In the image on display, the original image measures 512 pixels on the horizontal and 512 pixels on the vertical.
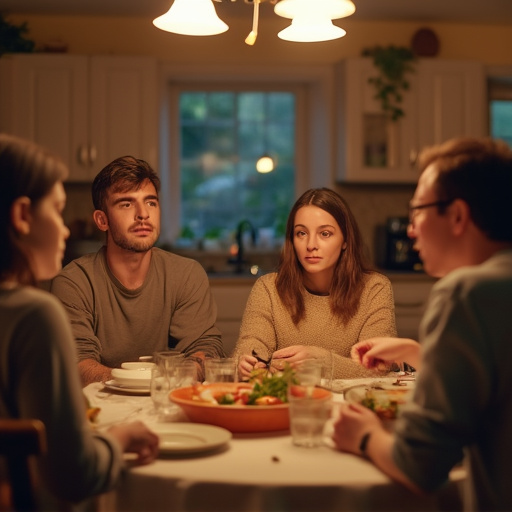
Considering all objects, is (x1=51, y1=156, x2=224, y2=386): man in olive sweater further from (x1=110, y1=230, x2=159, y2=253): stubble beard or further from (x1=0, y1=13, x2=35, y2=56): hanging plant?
(x1=0, y1=13, x2=35, y2=56): hanging plant

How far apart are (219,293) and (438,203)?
339cm

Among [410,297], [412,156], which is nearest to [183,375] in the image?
[410,297]

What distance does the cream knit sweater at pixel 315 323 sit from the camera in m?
2.64

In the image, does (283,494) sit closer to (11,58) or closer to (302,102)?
(11,58)

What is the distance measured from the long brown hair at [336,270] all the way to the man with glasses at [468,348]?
4.38 feet

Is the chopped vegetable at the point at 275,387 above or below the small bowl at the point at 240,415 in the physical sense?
above

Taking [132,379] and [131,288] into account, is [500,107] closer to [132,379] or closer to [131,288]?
[131,288]

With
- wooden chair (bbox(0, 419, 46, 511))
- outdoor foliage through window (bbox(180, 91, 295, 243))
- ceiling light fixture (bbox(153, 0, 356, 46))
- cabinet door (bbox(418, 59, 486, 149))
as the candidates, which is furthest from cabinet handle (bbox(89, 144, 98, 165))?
wooden chair (bbox(0, 419, 46, 511))

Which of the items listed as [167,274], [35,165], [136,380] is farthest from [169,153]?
[35,165]

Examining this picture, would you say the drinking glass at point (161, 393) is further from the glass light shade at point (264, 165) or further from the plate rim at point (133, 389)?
the glass light shade at point (264, 165)

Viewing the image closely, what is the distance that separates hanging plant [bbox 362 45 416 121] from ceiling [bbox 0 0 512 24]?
257 mm

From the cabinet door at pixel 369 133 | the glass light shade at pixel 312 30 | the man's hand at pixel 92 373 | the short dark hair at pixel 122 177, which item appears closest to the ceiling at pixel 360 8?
the cabinet door at pixel 369 133

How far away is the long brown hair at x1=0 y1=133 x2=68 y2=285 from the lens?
1.24m

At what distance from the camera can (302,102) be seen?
560cm
